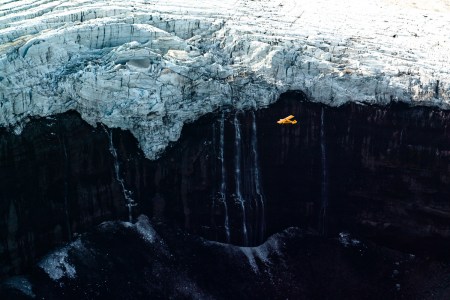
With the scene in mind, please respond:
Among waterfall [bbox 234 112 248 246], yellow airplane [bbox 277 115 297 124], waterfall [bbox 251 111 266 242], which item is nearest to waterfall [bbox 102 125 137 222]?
waterfall [bbox 234 112 248 246]

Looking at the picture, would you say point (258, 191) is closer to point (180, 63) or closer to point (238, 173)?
point (238, 173)

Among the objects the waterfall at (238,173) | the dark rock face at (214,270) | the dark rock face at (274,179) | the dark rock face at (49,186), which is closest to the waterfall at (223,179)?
the dark rock face at (274,179)

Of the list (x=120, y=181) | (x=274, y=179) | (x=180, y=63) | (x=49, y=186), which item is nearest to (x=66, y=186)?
(x=49, y=186)

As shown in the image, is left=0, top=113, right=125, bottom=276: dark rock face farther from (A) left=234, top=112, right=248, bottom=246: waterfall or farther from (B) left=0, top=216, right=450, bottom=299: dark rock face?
(A) left=234, top=112, right=248, bottom=246: waterfall

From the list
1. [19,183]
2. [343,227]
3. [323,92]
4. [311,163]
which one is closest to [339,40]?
Result: [323,92]

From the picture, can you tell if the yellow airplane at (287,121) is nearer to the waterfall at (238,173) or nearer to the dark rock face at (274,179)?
the dark rock face at (274,179)

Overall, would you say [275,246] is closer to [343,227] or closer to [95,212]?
[343,227]
